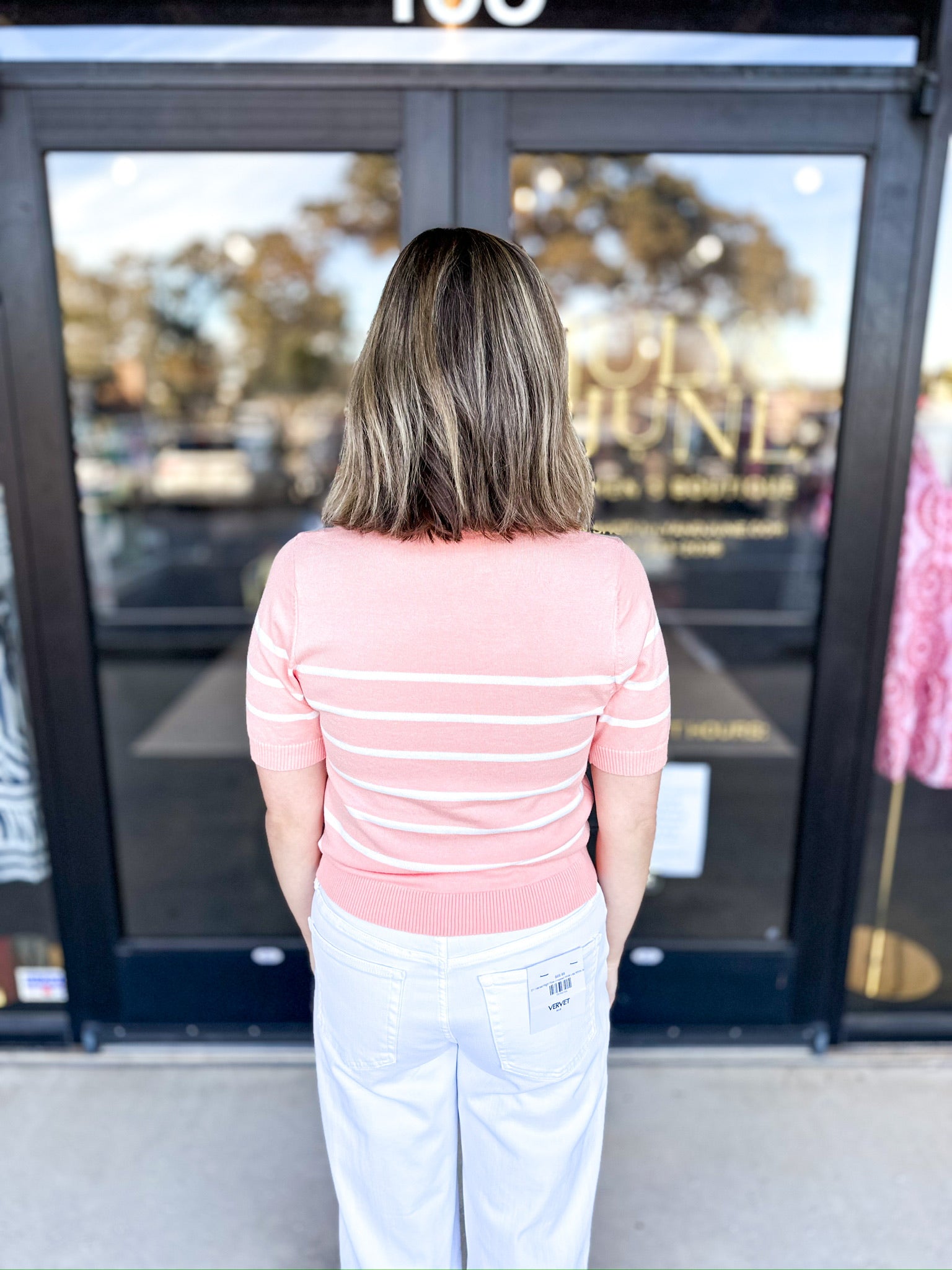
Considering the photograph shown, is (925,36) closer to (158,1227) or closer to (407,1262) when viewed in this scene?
(407,1262)

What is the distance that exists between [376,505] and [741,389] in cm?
157

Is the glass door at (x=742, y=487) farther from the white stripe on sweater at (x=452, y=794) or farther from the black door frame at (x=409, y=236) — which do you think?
the white stripe on sweater at (x=452, y=794)

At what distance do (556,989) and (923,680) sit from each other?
4.87 feet

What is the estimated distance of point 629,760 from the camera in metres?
1.12

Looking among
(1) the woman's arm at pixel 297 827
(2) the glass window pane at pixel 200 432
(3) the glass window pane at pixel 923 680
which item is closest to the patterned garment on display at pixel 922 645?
(3) the glass window pane at pixel 923 680

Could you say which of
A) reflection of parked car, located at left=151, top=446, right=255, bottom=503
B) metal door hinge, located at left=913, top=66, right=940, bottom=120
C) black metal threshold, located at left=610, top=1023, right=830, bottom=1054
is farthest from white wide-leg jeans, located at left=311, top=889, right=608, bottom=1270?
reflection of parked car, located at left=151, top=446, right=255, bottom=503

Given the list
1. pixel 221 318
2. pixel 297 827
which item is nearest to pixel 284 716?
pixel 297 827

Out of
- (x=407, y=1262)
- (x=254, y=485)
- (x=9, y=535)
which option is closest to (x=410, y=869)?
(x=407, y=1262)

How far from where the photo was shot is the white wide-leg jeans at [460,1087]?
1068mm

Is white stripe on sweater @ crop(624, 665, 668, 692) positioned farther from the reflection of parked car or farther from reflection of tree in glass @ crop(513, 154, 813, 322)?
the reflection of parked car

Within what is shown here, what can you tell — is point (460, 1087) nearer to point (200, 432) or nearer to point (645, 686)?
point (645, 686)

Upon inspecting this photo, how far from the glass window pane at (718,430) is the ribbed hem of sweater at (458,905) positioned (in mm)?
1188

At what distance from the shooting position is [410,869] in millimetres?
1087

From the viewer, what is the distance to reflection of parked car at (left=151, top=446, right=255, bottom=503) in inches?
383
